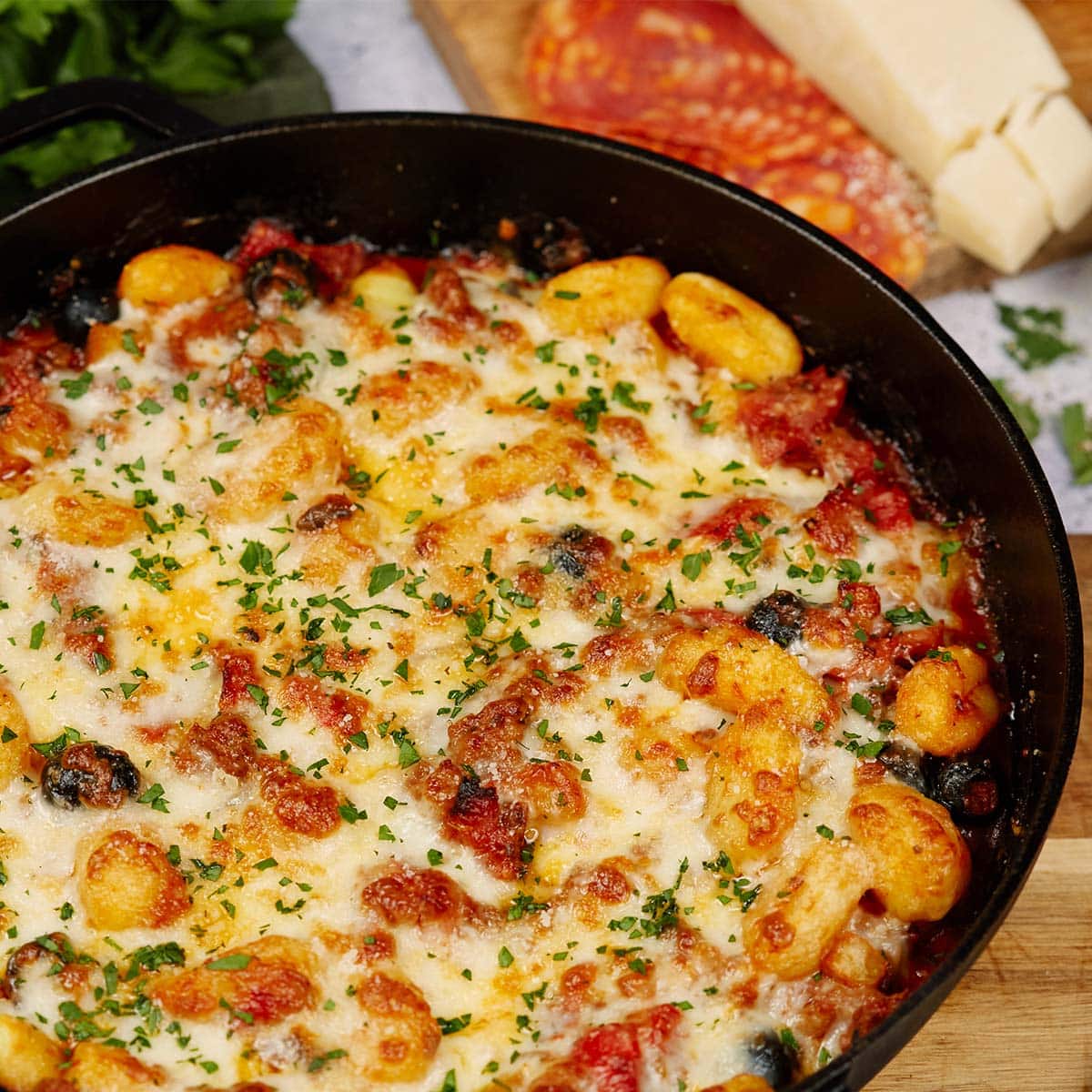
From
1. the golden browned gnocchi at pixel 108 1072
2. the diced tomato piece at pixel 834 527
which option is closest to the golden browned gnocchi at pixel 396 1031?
the golden browned gnocchi at pixel 108 1072

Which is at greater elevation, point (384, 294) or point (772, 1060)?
point (384, 294)

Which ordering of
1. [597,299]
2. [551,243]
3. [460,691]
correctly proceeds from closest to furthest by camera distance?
[460,691], [597,299], [551,243]

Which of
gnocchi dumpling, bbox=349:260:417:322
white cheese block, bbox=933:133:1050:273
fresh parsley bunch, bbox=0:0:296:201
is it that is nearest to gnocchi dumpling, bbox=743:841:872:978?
gnocchi dumpling, bbox=349:260:417:322

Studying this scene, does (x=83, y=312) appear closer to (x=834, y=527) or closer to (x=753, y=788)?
(x=834, y=527)

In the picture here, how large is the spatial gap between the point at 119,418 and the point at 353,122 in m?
1.17

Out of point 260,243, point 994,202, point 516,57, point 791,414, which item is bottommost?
point 791,414

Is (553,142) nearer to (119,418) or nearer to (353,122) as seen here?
(353,122)

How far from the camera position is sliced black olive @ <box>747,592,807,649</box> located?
3711 millimetres

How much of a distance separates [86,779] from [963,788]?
2.15 m

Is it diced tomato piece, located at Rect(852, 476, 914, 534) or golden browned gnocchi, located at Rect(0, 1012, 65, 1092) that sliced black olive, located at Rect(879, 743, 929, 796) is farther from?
golden browned gnocchi, located at Rect(0, 1012, 65, 1092)

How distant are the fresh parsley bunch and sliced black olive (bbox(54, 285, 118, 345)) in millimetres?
1183

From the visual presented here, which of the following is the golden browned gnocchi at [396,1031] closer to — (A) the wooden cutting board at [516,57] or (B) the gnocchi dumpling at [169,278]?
(B) the gnocchi dumpling at [169,278]

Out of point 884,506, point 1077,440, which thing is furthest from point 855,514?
point 1077,440

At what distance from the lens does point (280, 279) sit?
4.33 meters
